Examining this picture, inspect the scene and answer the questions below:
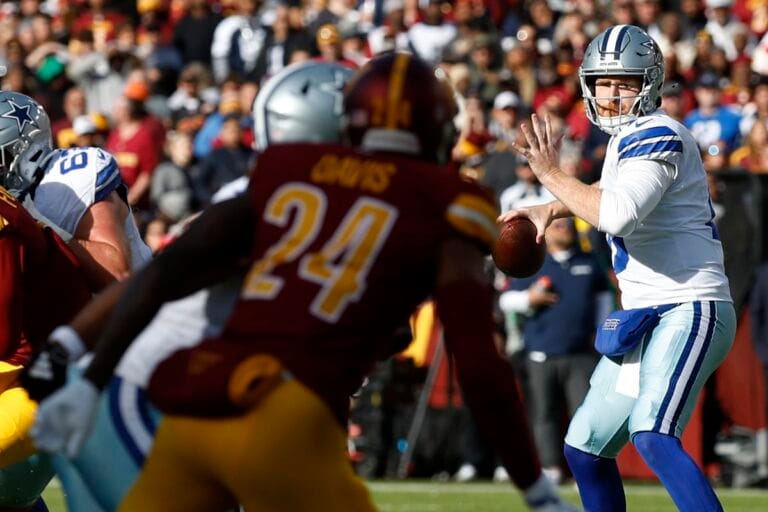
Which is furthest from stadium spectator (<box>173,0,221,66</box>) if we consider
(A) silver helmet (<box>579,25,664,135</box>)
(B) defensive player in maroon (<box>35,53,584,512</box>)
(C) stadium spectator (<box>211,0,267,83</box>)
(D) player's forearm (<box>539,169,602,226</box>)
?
(B) defensive player in maroon (<box>35,53,584,512</box>)

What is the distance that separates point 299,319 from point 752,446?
7.31 m

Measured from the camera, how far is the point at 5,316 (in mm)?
4652

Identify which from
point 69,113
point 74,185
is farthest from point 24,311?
point 69,113

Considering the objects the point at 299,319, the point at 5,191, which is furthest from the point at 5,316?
the point at 299,319

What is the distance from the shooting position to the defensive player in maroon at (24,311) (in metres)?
4.59

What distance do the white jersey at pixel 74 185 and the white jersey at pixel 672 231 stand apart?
5.24 feet

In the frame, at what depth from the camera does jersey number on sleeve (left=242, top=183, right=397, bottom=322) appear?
3186 mm

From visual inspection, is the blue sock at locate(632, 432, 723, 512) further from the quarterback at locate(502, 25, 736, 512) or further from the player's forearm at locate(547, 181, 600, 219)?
the player's forearm at locate(547, 181, 600, 219)

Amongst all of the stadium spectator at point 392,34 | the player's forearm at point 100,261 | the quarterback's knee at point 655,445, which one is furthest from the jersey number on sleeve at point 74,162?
the stadium spectator at point 392,34

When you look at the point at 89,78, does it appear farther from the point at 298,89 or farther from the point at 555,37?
the point at 298,89

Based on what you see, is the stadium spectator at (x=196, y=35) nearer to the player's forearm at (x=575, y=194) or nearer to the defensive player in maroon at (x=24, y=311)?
the player's forearm at (x=575, y=194)

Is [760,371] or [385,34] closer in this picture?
[760,371]

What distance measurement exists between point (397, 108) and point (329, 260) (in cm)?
36

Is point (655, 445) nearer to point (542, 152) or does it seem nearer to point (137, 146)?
point (542, 152)
